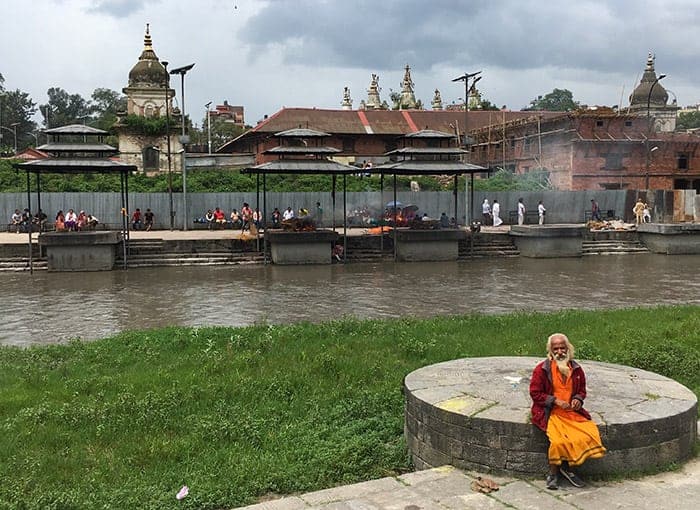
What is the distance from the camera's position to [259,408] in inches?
275

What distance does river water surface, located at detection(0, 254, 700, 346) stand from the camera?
535 inches

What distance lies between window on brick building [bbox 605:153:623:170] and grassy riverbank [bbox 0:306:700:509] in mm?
32025

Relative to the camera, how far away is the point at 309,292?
56.2 feet

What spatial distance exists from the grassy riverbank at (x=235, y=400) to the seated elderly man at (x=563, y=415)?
1306 millimetres

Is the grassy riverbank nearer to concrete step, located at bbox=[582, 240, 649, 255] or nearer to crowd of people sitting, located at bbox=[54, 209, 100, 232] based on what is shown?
concrete step, located at bbox=[582, 240, 649, 255]

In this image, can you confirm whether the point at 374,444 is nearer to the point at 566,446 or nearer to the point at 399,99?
the point at 566,446

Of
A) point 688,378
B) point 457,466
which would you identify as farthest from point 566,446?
point 688,378

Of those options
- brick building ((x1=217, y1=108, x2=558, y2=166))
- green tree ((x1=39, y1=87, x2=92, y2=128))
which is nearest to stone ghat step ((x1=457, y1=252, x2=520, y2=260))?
brick building ((x1=217, y1=108, x2=558, y2=166))

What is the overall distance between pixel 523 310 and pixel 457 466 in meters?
9.12

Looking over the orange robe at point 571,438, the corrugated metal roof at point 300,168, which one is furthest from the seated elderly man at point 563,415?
the corrugated metal roof at point 300,168

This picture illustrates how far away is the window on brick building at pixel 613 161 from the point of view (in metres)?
41.3

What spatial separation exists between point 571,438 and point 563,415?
0.21m

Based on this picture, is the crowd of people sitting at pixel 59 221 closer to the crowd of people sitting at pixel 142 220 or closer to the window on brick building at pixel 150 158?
the crowd of people sitting at pixel 142 220

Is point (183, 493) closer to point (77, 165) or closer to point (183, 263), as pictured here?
point (183, 263)
